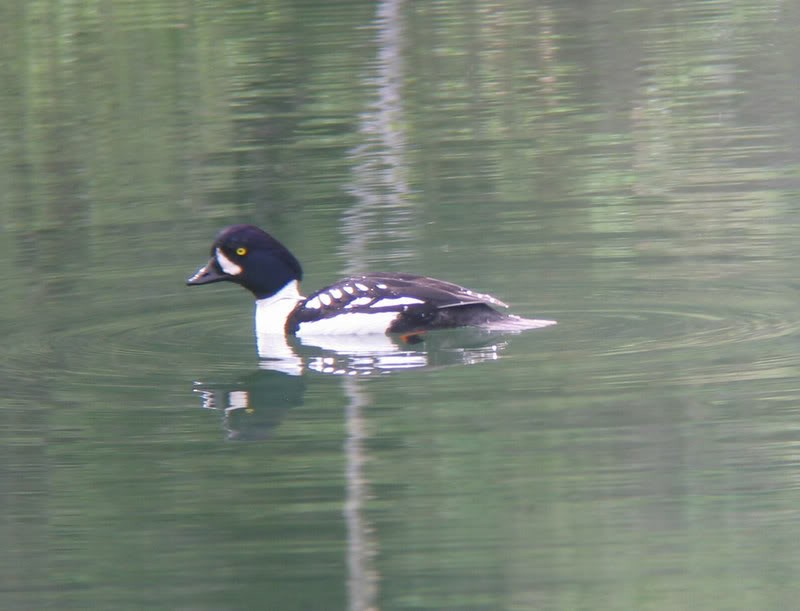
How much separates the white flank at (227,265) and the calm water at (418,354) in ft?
1.22

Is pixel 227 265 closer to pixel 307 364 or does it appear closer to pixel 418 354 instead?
pixel 307 364

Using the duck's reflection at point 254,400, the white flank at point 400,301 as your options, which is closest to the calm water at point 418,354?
the duck's reflection at point 254,400

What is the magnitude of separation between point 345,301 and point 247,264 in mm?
982

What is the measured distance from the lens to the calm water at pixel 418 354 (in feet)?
22.1

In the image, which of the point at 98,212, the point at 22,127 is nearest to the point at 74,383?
the point at 98,212

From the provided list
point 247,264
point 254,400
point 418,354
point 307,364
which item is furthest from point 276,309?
point 254,400

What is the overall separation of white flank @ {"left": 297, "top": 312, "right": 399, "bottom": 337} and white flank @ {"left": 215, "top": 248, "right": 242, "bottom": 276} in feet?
2.41

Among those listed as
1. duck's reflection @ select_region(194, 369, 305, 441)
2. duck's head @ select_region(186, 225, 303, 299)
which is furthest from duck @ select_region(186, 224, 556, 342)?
duck's reflection @ select_region(194, 369, 305, 441)

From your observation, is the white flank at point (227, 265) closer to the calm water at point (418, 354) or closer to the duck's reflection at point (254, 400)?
the calm water at point (418, 354)

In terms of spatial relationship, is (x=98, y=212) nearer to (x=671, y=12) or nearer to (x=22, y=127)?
(x=22, y=127)

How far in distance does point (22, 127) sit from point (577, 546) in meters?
13.7

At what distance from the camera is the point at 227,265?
35.4ft

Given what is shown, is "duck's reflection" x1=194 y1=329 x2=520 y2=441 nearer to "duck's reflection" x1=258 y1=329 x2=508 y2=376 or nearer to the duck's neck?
"duck's reflection" x1=258 y1=329 x2=508 y2=376

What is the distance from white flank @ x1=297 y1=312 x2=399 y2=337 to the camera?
395 inches
